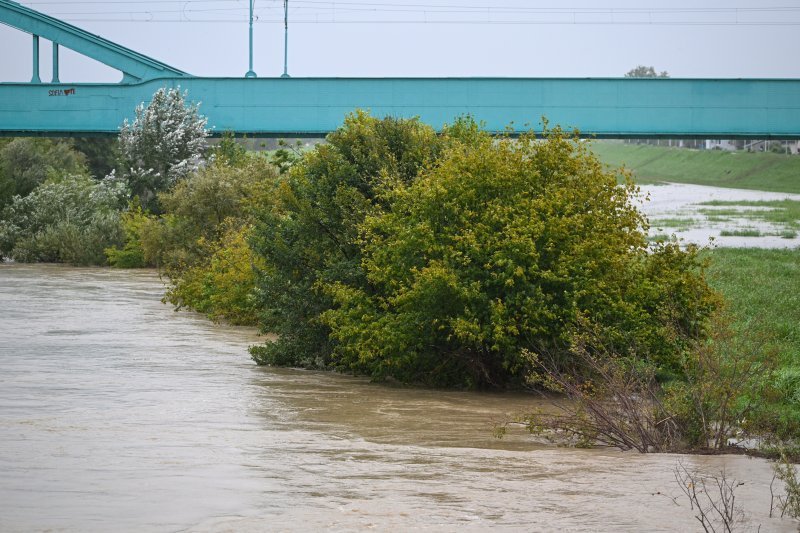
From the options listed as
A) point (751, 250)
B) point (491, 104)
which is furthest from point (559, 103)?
point (751, 250)

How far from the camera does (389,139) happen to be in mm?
22266

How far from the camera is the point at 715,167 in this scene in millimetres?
114812

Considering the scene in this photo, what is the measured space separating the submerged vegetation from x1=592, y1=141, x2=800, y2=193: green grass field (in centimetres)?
6998

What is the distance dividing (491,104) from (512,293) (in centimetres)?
3154

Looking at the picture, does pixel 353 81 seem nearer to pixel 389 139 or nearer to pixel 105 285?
pixel 105 285

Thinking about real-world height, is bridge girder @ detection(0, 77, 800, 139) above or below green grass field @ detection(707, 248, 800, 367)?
above

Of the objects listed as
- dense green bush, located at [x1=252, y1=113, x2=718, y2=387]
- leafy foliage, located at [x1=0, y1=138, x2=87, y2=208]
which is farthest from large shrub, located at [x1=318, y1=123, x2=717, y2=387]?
leafy foliage, located at [x1=0, y1=138, x2=87, y2=208]

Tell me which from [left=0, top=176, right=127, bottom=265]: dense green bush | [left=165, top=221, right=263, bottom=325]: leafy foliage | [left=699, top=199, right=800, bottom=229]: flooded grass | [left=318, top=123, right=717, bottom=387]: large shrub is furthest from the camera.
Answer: [left=699, top=199, right=800, bottom=229]: flooded grass

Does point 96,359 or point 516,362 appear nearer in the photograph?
→ point 516,362

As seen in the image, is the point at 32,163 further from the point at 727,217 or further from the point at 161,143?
the point at 727,217

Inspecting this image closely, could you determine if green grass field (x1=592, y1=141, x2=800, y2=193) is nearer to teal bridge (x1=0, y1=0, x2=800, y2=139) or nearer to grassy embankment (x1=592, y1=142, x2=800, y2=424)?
grassy embankment (x1=592, y1=142, x2=800, y2=424)

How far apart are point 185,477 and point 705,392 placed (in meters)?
6.02

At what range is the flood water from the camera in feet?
35.3

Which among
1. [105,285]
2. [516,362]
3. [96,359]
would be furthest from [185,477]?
[105,285]
